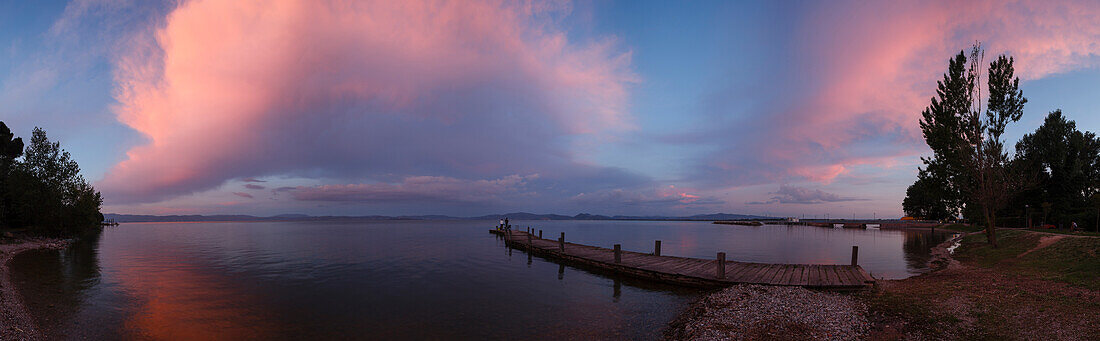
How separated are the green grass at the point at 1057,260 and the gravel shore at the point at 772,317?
28.4ft

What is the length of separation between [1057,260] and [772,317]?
18.7 metres

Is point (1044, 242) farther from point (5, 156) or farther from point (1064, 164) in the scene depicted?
point (5, 156)

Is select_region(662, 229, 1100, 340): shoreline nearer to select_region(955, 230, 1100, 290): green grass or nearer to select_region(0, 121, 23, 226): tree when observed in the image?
select_region(955, 230, 1100, 290): green grass

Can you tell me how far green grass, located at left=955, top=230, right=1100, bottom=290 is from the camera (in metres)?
15.5

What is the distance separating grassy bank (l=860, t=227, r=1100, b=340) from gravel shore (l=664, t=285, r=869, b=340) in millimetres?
819

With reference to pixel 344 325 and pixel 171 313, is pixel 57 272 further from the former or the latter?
pixel 344 325

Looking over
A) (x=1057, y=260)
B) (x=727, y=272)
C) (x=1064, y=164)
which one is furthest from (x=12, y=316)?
(x=1064, y=164)

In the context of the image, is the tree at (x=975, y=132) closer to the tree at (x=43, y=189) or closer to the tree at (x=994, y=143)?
the tree at (x=994, y=143)

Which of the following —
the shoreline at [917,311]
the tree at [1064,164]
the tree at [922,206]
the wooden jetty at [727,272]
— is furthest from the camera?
the tree at [922,206]

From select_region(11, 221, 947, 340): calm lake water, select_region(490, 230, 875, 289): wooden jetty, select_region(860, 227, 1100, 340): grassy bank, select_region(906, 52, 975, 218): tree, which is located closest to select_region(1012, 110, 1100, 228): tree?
select_region(906, 52, 975, 218): tree

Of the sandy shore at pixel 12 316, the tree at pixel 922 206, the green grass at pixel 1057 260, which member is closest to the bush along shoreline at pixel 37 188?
the sandy shore at pixel 12 316

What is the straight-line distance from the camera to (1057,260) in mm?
19406

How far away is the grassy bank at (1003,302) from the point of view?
10.8 meters

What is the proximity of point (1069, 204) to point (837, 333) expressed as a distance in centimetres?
6079
